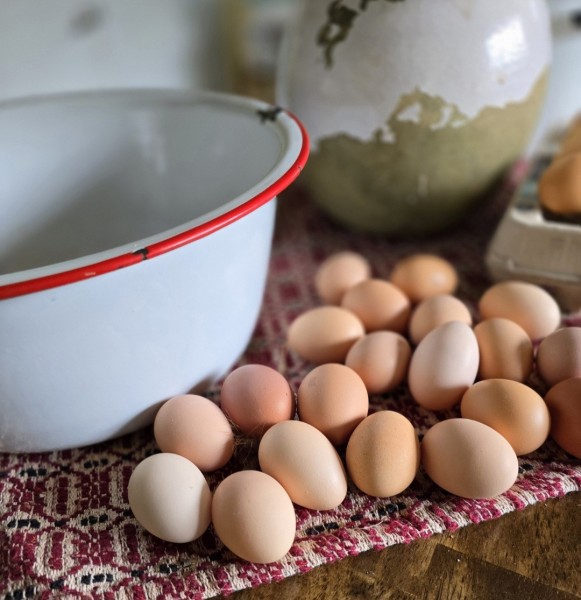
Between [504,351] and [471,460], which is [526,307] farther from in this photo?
[471,460]

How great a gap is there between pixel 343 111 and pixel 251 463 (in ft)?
1.31

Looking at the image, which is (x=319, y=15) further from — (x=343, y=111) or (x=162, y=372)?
(x=162, y=372)

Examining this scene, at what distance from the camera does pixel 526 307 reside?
0.62m

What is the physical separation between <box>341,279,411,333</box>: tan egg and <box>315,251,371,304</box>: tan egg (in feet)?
0.13

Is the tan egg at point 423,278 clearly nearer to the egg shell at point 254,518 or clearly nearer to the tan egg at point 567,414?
the tan egg at point 567,414

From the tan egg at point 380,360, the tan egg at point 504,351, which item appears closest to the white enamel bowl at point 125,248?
the tan egg at point 380,360

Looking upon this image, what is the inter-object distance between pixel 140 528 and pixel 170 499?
5 cm

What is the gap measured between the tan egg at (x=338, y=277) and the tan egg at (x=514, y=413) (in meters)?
Answer: 0.23

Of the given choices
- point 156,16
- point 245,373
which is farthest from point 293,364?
point 156,16

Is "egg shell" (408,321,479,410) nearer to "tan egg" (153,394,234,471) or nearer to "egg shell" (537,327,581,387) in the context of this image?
"egg shell" (537,327,581,387)

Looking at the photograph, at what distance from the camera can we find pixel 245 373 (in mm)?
540

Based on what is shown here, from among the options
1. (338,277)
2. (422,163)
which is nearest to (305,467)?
(338,277)

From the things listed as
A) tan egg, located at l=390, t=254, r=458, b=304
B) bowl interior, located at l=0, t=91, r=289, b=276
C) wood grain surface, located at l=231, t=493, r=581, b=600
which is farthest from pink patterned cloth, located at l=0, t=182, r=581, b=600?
bowl interior, located at l=0, t=91, r=289, b=276

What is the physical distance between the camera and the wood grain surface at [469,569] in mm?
437
